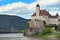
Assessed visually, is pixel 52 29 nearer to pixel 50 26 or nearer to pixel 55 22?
pixel 50 26

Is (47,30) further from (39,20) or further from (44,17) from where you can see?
(44,17)

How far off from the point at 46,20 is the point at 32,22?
274 inches

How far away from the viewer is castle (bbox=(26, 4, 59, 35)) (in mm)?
157000

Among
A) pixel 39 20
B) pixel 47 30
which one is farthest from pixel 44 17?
pixel 47 30

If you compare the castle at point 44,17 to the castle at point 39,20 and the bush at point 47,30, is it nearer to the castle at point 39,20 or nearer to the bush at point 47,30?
the castle at point 39,20

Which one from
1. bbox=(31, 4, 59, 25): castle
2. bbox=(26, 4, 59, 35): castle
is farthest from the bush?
bbox=(31, 4, 59, 25): castle

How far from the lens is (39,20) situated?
521 ft

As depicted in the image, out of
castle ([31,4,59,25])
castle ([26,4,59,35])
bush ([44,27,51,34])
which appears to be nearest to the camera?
bush ([44,27,51,34])

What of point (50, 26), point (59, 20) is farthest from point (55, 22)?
point (50, 26)

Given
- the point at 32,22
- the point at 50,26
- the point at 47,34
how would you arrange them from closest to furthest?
the point at 47,34, the point at 50,26, the point at 32,22

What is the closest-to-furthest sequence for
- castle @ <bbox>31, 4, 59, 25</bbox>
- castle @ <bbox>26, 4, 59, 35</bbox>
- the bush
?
1. the bush
2. castle @ <bbox>26, 4, 59, 35</bbox>
3. castle @ <bbox>31, 4, 59, 25</bbox>

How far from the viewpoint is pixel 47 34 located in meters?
139

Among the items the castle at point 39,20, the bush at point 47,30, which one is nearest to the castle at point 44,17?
the castle at point 39,20

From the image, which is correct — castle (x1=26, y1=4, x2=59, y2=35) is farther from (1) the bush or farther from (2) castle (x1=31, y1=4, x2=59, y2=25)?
(1) the bush
